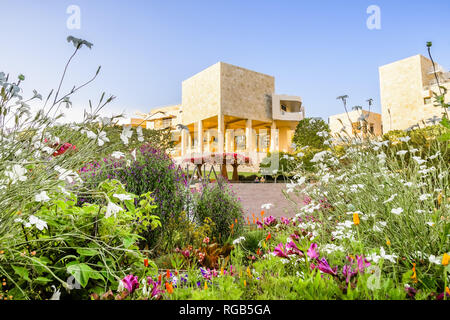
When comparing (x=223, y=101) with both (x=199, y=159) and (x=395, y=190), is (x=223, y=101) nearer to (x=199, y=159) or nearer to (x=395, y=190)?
(x=199, y=159)

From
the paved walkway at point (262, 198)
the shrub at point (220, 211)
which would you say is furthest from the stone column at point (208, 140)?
the shrub at point (220, 211)

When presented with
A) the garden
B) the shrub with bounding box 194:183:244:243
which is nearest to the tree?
the shrub with bounding box 194:183:244:243

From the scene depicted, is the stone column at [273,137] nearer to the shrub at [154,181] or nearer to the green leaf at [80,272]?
the shrub at [154,181]

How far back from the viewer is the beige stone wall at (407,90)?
20875 millimetres

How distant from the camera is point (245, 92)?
794 inches

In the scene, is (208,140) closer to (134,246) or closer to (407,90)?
(407,90)

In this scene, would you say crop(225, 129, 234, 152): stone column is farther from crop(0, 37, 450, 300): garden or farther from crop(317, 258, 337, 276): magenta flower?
crop(317, 258, 337, 276): magenta flower

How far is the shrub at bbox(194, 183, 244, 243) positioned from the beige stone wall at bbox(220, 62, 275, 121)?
15.6 metres

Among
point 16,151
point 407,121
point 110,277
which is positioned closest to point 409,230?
point 110,277

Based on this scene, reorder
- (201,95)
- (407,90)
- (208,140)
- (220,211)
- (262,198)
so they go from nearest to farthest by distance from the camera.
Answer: (220,211), (262,198), (201,95), (407,90), (208,140)

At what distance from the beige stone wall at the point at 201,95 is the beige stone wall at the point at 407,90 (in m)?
13.3

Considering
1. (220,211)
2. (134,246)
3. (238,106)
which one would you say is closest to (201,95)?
(238,106)

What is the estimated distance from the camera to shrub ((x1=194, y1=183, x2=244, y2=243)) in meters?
3.67

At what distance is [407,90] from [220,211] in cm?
2358
